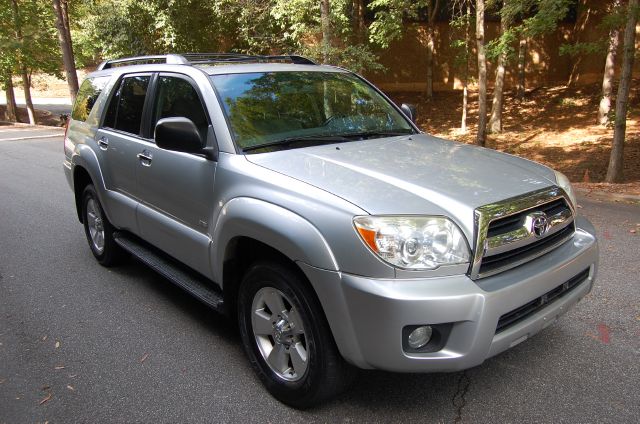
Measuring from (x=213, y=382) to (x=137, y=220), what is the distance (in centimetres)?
160

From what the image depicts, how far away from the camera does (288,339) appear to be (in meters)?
2.79

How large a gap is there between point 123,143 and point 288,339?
2.36 m

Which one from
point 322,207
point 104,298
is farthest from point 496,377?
point 104,298

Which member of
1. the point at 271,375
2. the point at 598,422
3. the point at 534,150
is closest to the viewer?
the point at 598,422

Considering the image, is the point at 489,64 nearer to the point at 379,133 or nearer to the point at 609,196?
the point at 609,196

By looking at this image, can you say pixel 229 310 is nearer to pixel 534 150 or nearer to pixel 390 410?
pixel 390 410

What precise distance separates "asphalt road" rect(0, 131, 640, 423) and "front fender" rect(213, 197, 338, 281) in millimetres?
797

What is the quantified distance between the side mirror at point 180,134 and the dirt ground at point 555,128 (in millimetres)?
7141

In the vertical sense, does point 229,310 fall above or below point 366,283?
below

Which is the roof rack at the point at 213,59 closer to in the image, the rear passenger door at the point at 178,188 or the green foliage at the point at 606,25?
the rear passenger door at the point at 178,188

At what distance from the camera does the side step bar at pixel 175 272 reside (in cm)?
330

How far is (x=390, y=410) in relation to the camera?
2760 millimetres

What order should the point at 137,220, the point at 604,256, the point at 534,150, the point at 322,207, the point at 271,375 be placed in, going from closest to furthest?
the point at 322,207 → the point at 271,375 → the point at 137,220 → the point at 604,256 → the point at 534,150

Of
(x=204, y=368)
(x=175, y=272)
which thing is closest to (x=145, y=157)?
(x=175, y=272)
